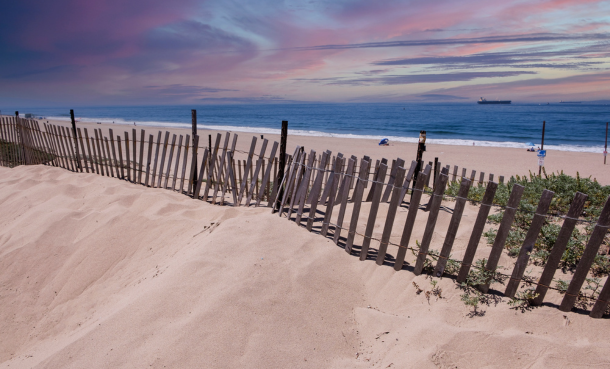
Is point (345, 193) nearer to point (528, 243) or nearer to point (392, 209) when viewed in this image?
point (392, 209)

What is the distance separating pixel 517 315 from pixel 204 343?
111 inches

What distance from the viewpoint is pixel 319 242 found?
14.8 feet

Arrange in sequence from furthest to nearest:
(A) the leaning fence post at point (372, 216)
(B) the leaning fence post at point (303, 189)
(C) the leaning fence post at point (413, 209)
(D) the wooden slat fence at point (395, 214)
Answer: (B) the leaning fence post at point (303, 189), (A) the leaning fence post at point (372, 216), (C) the leaning fence post at point (413, 209), (D) the wooden slat fence at point (395, 214)

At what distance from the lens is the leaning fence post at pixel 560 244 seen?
9.46 ft

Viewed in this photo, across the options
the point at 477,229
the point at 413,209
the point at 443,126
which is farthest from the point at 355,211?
the point at 443,126

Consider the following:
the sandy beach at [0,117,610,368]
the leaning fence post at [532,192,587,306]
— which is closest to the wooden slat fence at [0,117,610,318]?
the leaning fence post at [532,192,587,306]

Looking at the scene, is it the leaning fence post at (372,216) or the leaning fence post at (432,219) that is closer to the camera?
the leaning fence post at (432,219)

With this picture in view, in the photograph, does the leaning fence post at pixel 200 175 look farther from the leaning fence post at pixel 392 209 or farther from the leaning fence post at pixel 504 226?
the leaning fence post at pixel 504 226

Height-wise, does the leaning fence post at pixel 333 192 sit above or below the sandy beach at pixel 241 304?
above

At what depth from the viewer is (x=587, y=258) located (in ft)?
9.70

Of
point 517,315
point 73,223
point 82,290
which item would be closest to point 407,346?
point 517,315

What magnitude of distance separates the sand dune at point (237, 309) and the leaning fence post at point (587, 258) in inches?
6.8

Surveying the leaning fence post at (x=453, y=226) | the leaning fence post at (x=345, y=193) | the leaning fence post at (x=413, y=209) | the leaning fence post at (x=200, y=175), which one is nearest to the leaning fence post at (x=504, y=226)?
the leaning fence post at (x=453, y=226)

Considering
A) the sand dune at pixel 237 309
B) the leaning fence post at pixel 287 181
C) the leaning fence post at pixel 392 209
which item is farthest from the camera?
the leaning fence post at pixel 287 181
